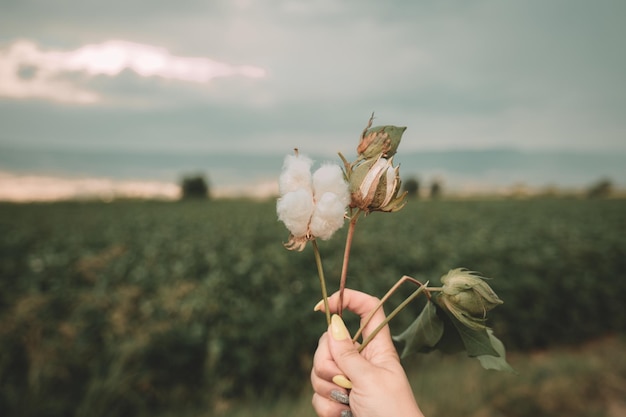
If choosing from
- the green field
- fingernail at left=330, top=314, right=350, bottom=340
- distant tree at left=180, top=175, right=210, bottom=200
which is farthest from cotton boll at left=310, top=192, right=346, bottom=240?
distant tree at left=180, top=175, right=210, bottom=200

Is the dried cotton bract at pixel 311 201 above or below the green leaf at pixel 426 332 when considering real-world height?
above

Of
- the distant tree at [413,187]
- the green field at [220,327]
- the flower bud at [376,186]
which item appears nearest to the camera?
the flower bud at [376,186]

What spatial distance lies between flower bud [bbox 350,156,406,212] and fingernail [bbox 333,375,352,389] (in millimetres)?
337

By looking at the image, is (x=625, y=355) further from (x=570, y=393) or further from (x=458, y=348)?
(x=458, y=348)

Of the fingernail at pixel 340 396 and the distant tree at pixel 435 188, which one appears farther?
the distant tree at pixel 435 188

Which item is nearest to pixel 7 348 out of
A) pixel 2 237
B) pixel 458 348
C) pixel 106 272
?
pixel 106 272

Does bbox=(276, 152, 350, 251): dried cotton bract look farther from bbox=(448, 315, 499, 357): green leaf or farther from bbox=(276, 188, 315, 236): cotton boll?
bbox=(448, 315, 499, 357): green leaf

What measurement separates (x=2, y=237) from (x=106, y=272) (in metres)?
2.96

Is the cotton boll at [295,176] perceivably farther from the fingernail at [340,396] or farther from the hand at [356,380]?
the fingernail at [340,396]

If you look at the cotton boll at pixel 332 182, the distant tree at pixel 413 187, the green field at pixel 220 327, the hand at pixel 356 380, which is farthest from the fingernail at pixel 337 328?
the distant tree at pixel 413 187

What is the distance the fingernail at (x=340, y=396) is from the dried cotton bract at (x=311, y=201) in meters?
0.33

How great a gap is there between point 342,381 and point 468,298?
298 mm

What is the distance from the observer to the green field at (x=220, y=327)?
2623mm

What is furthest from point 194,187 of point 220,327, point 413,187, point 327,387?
point 327,387
